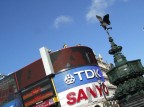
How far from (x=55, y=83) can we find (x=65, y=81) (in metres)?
1.79

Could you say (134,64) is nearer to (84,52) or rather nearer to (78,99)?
(78,99)

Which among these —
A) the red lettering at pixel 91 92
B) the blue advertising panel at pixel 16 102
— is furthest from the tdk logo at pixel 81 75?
the blue advertising panel at pixel 16 102

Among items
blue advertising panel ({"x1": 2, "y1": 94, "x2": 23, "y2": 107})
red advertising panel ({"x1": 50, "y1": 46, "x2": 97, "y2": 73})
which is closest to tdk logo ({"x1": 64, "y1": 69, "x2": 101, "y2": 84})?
red advertising panel ({"x1": 50, "y1": 46, "x2": 97, "y2": 73})

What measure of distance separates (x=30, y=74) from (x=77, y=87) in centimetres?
961

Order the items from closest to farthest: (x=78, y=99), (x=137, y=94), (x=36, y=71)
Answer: (x=137, y=94) → (x=78, y=99) → (x=36, y=71)

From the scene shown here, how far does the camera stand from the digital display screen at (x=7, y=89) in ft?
158

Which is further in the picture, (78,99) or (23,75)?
(23,75)

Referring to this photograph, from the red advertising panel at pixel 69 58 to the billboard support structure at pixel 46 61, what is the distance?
0.77m

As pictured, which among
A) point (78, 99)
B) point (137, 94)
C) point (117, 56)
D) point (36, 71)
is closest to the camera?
point (137, 94)

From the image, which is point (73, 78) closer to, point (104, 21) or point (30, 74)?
point (30, 74)

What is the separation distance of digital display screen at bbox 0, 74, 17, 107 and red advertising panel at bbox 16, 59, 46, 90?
4.15 feet

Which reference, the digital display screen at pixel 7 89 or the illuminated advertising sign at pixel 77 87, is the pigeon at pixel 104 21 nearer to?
the illuminated advertising sign at pixel 77 87

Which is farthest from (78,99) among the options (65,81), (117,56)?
(117,56)

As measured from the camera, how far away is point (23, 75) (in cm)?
4831
